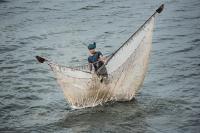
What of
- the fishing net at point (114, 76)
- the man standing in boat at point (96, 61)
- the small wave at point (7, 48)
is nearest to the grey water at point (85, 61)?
the small wave at point (7, 48)

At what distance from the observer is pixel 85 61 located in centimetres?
1795

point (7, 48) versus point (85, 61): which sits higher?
point (7, 48)

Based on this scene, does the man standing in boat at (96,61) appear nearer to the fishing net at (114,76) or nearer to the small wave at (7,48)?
the fishing net at (114,76)

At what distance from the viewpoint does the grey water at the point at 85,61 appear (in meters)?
12.5

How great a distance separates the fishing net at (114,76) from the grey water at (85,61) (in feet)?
1.51

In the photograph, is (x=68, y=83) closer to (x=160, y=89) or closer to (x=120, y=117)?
(x=120, y=117)

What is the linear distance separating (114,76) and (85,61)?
514 cm

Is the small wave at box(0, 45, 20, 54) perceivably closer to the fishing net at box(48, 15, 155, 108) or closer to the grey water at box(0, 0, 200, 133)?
the grey water at box(0, 0, 200, 133)

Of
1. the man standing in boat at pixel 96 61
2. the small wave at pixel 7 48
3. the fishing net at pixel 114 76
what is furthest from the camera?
the small wave at pixel 7 48

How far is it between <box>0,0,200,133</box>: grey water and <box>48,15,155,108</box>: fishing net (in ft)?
1.51

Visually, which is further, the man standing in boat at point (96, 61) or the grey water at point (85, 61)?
the man standing in boat at point (96, 61)

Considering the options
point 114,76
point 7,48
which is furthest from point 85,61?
point 114,76

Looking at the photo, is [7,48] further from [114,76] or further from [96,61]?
[114,76]

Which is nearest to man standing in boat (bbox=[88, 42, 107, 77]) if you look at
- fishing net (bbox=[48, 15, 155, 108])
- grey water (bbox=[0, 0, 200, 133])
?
fishing net (bbox=[48, 15, 155, 108])
